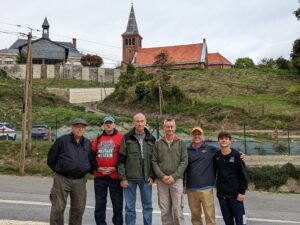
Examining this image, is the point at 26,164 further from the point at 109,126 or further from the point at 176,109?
the point at 176,109

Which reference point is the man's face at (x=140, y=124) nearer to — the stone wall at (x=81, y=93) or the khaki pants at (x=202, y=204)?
the khaki pants at (x=202, y=204)

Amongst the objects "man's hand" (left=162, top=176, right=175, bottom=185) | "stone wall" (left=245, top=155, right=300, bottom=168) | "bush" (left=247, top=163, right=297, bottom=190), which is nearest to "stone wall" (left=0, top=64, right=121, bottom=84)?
"stone wall" (left=245, top=155, right=300, bottom=168)

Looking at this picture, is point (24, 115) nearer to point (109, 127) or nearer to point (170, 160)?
point (109, 127)

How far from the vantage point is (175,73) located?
58531 mm

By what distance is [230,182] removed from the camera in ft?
19.1

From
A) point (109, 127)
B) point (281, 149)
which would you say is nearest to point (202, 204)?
point (109, 127)

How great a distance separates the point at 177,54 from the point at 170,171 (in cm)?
7264

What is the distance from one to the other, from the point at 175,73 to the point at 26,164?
43804mm

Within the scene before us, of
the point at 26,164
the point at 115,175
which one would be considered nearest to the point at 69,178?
the point at 115,175

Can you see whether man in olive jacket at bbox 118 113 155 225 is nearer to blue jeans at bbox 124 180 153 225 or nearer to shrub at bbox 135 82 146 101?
blue jeans at bbox 124 180 153 225

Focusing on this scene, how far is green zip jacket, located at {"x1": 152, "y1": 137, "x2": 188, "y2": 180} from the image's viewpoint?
576 centimetres

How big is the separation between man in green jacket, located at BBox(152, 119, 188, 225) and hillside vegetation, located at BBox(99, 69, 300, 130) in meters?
21.5

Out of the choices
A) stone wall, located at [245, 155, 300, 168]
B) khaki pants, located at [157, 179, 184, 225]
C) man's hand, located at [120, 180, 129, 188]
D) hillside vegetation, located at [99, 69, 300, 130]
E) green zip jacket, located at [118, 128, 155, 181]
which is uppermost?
hillside vegetation, located at [99, 69, 300, 130]

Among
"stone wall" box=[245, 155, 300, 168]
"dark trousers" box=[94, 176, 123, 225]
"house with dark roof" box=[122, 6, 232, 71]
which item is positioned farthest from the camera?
"house with dark roof" box=[122, 6, 232, 71]
